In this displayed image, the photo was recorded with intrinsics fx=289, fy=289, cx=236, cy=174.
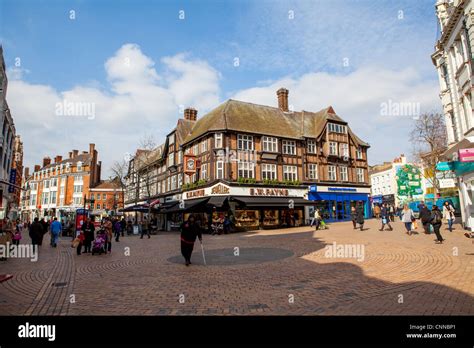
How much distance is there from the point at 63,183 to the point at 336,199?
63.2 meters

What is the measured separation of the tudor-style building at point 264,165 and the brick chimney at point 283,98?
0.13 m

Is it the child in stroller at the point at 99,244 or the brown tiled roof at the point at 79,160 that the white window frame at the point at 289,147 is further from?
the brown tiled roof at the point at 79,160

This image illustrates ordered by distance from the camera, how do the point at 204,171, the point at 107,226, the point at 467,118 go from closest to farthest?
1. the point at 107,226
2. the point at 467,118
3. the point at 204,171

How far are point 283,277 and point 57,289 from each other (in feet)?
18.5

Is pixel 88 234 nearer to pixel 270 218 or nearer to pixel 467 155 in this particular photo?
pixel 467 155

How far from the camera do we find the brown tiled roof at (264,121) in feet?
101

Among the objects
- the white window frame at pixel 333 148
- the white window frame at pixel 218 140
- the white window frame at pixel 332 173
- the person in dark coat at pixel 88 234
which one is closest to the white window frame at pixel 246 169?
the white window frame at pixel 218 140

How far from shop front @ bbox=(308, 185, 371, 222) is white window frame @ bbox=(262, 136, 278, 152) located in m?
6.30

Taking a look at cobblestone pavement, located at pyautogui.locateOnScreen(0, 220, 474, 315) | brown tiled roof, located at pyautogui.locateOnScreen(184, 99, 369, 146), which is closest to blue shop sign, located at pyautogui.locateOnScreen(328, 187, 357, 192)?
brown tiled roof, located at pyautogui.locateOnScreen(184, 99, 369, 146)

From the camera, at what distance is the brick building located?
67.7 m

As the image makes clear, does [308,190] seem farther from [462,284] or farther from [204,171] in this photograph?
[462,284]

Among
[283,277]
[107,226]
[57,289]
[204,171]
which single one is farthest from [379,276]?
[204,171]

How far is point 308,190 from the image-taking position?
1283 inches
